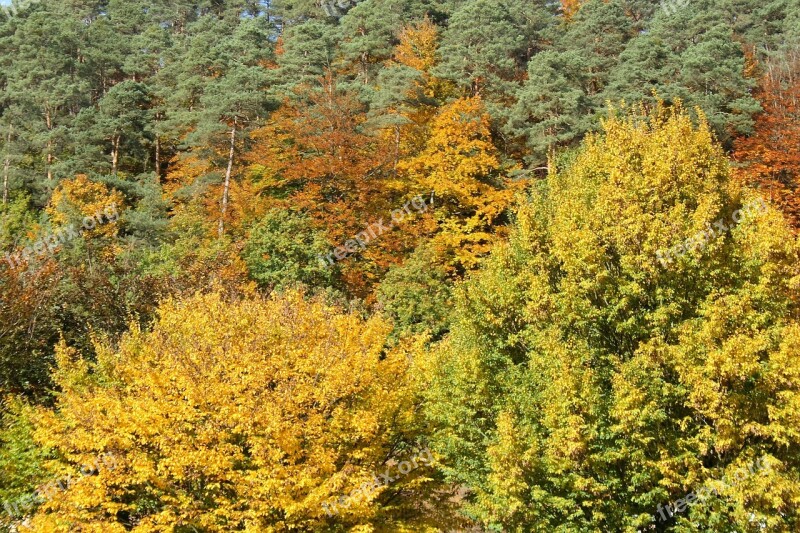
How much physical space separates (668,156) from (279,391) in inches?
453

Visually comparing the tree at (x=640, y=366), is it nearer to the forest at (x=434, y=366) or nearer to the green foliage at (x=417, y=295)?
the forest at (x=434, y=366)

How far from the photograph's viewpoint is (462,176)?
36.1 metres

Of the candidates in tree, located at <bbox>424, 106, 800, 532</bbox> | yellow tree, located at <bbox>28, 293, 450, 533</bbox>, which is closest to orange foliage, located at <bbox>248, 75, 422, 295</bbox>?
tree, located at <bbox>424, 106, 800, 532</bbox>

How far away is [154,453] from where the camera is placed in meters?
15.4

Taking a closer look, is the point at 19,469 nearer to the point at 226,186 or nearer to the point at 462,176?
the point at 226,186

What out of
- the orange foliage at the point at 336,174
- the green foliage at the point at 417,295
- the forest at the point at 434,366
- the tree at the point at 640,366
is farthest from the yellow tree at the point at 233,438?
the orange foliage at the point at 336,174

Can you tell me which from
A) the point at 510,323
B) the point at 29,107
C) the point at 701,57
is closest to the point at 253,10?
the point at 29,107

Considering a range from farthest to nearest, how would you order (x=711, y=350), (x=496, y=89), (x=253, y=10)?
1. (x=253, y=10)
2. (x=496, y=89)
3. (x=711, y=350)

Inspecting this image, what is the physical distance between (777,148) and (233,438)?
34.5 m

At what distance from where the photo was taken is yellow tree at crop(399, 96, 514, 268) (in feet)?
116

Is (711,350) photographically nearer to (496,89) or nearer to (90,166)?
(496,89)

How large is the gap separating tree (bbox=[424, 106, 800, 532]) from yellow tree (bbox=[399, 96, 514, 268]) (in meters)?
16.6

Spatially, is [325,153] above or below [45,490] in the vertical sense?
above

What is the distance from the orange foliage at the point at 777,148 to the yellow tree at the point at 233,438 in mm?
24390
